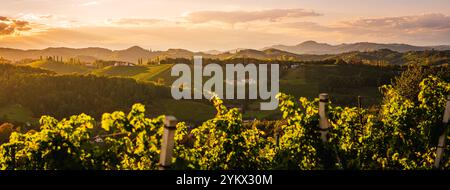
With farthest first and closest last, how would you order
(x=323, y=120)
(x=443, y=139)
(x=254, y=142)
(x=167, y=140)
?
1. (x=254, y=142)
2. (x=443, y=139)
3. (x=323, y=120)
4. (x=167, y=140)

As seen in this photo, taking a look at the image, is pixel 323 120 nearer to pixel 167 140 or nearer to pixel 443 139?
pixel 443 139

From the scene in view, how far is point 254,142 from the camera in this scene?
970 centimetres

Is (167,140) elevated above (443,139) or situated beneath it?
elevated above

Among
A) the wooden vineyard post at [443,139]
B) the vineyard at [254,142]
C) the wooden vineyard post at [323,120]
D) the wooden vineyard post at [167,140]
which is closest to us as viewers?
the wooden vineyard post at [167,140]

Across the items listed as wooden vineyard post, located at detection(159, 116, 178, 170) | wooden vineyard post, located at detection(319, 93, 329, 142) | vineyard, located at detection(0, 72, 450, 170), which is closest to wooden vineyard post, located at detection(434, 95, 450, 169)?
vineyard, located at detection(0, 72, 450, 170)

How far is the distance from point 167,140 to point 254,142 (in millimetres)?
3344

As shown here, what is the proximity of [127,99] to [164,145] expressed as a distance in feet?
560

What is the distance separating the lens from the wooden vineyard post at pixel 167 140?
6738mm

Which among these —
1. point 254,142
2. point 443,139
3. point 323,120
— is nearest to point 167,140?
point 254,142

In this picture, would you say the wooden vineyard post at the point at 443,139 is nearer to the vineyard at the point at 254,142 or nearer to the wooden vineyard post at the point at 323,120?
the vineyard at the point at 254,142

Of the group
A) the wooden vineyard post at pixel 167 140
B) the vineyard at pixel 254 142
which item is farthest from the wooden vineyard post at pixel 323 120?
the wooden vineyard post at pixel 167 140

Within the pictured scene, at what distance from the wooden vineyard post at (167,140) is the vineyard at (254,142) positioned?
19 mm
